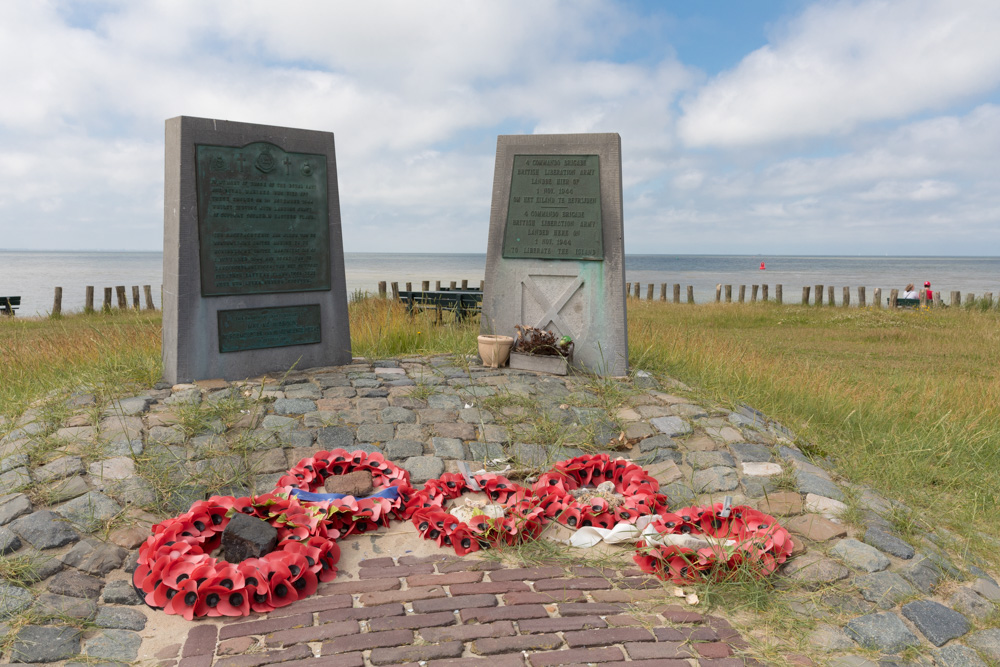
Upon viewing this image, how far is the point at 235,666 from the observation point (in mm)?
2840

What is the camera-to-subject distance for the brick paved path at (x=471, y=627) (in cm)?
289

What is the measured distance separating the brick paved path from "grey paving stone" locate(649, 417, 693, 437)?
206 cm

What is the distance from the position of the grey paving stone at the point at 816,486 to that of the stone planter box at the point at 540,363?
2.68 meters

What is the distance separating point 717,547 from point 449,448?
2201 millimetres

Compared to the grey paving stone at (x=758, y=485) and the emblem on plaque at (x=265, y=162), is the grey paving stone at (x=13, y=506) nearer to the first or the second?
the emblem on plaque at (x=265, y=162)

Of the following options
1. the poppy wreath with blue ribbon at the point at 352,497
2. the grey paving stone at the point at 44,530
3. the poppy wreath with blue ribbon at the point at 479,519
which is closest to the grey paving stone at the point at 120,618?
the grey paving stone at the point at 44,530

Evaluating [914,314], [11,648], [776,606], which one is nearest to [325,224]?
[11,648]

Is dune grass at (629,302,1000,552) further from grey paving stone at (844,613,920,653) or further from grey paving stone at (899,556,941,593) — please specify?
grey paving stone at (844,613,920,653)

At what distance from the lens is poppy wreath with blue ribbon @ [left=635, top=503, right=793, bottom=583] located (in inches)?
144

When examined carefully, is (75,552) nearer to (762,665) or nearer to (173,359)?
(173,359)

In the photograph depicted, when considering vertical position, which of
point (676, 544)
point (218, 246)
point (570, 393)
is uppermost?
point (218, 246)

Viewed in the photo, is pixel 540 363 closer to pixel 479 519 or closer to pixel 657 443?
pixel 657 443

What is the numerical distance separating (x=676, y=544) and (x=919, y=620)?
1189 millimetres

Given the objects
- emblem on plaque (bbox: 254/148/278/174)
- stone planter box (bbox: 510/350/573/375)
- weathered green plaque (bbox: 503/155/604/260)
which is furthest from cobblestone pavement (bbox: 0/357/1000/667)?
emblem on plaque (bbox: 254/148/278/174)
